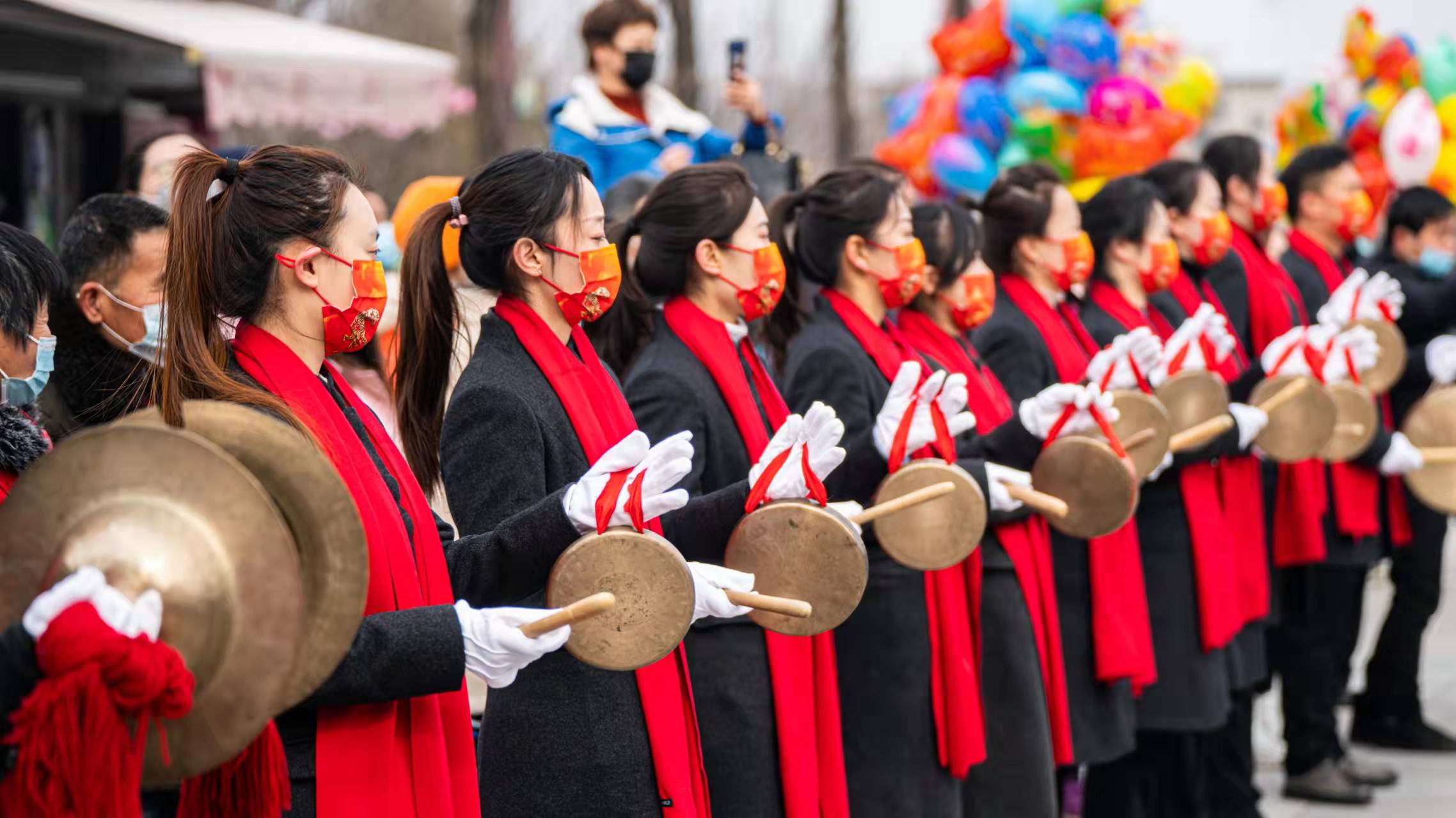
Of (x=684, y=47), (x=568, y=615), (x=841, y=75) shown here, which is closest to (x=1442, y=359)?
(x=568, y=615)

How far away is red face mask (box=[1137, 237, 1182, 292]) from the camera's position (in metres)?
5.20

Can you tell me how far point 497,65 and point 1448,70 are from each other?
6571 millimetres

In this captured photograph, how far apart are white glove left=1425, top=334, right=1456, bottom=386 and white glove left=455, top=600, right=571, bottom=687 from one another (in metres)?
4.94

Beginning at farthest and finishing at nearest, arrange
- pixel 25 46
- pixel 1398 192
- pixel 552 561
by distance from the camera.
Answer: pixel 25 46
pixel 1398 192
pixel 552 561

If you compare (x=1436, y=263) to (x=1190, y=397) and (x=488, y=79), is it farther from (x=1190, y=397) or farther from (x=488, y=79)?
(x=488, y=79)

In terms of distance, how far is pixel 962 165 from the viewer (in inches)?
339

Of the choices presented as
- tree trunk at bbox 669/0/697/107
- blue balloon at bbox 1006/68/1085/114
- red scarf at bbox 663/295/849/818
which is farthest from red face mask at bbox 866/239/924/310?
tree trunk at bbox 669/0/697/107

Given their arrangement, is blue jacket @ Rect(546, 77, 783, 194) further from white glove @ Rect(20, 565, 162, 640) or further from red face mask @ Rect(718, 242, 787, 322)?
white glove @ Rect(20, 565, 162, 640)

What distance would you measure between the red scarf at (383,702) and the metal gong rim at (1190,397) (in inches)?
107

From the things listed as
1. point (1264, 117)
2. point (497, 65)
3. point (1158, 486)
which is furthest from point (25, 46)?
point (1264, 117)

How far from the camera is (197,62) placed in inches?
299

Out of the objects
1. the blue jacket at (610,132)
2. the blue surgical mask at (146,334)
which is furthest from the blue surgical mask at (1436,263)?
the blue surgical mask at (146,334)

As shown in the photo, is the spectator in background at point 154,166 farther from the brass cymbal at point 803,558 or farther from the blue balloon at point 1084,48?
the blue balloon at point 1084,48

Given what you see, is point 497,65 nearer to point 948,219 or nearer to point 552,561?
point 948,219
